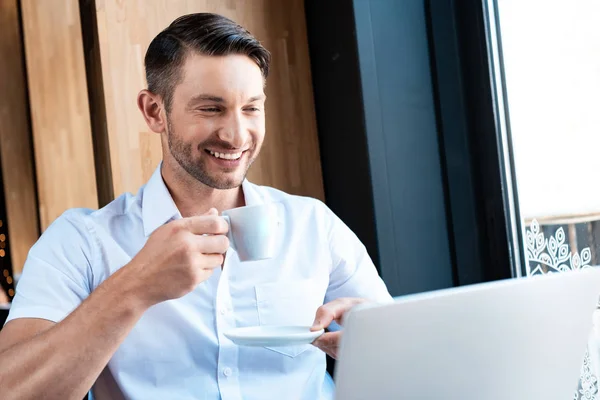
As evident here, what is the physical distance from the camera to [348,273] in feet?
5.36

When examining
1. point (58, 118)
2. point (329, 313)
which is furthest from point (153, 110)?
point (58, 118)

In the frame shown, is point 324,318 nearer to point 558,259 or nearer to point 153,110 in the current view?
point 153,110

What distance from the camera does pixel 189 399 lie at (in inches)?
54.9

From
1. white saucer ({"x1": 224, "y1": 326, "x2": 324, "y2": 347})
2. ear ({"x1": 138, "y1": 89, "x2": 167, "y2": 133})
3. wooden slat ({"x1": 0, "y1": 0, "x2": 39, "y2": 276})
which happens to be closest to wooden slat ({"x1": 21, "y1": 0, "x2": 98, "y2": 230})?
wooden slat ({"x1": 0, "y1": 0, "x2": 39, "y2": 276})

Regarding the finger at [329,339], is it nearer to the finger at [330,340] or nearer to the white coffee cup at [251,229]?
the finger at [330,340]

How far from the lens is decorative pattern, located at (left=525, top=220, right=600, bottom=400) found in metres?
1.71

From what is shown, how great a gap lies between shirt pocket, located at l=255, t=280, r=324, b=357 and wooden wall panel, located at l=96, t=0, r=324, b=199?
73 centimetres

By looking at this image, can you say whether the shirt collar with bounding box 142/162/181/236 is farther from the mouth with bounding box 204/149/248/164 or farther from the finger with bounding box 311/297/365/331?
the finger with bounding box 311/297/365/331

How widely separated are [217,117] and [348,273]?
0.45 metres

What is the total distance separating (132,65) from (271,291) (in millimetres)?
918

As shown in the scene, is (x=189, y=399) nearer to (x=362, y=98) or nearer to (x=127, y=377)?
(x=127, y=377)

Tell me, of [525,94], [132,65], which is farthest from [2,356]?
[525,94]

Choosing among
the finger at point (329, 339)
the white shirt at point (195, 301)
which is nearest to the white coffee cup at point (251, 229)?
the finger at point (329, 339)

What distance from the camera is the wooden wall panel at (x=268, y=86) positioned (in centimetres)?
207
